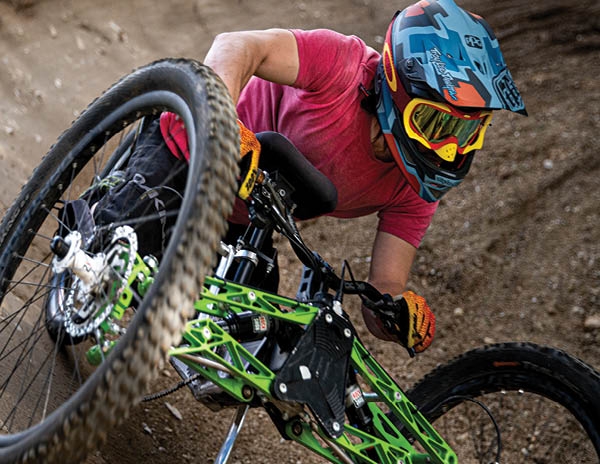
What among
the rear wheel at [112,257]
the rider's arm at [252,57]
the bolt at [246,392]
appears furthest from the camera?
the rider's arm at [252,57]

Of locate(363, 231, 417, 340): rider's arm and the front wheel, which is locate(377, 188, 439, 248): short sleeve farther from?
the front wheel

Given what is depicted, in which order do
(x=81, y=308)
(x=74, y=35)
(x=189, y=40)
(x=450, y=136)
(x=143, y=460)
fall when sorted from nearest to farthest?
1. (x=81, y=308)
2. (x=450, y=136)
3. (x=143, y=460)
4. (x=74, y=35)
5. (x=189, y=40)

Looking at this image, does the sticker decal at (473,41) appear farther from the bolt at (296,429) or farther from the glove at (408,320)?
the bolt at (296,429)

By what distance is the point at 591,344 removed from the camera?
3.71 m

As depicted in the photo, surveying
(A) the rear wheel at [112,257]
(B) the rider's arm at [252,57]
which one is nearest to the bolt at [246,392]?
(A) the rear wheel at [112,257]

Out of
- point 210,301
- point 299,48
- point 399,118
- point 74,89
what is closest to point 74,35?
point 74,89

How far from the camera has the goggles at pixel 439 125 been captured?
7.73 ft

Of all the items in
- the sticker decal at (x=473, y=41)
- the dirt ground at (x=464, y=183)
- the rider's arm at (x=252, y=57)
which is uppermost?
the rider's arm at (x=252, y=57)

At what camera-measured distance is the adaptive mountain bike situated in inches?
56.4

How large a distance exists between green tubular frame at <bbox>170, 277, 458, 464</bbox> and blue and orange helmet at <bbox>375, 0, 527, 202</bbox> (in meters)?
0.71

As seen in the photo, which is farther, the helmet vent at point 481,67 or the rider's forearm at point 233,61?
the helmet vent at point 481,67

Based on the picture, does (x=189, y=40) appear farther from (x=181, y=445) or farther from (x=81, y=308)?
(x=81, y=308)

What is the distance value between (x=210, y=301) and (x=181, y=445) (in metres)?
1.13

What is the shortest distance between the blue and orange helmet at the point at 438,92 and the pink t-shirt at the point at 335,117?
0.47 ft
